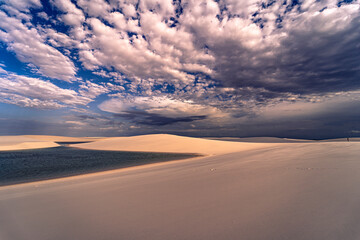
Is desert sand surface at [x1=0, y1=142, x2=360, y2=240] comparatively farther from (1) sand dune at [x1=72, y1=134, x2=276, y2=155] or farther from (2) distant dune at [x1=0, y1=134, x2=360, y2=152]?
(1) sand dune at [x1=72, y1=134, x2=276, y2=155]

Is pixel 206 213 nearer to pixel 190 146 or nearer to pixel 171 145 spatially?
pixel 190 146

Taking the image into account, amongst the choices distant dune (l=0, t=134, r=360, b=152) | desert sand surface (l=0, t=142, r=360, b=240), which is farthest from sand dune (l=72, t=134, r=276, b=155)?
desert sand surface (l=0, t=142, r=360, b=240)

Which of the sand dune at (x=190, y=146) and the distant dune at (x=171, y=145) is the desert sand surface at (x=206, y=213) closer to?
the distant dune at (x=171, y=145)

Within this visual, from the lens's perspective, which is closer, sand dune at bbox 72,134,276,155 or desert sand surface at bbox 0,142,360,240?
desert sand surface at bbox 0,142,360,240

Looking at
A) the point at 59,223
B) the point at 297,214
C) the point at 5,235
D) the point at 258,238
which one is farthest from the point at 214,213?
the point at 5,235

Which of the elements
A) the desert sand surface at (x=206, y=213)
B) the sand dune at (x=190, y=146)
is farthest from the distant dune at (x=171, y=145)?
the desert sand surface at (x=206, y=213)

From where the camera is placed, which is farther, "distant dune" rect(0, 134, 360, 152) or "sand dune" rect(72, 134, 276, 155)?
"distant dune" rect(0, 134, 360, 152)

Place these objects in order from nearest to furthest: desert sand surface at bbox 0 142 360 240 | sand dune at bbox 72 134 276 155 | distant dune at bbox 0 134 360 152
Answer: desert sand surface at bbox 0 142 360 240 < sand dune at bbox 72 134 276 155 < distant dune at bbox 0 134 360 152

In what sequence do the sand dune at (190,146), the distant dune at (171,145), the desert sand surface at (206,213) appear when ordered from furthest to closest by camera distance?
the distant dune at (171,145) → the sand dune at (190,146) → the desert sand surface at (206,213)

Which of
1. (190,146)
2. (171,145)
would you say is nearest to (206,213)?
(190,146)

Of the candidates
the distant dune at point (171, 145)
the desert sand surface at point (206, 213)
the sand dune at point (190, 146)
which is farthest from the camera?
the distant dune at point (171, 145)

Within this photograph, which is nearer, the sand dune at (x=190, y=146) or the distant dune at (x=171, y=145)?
the sand dune at (x=190, y=146)

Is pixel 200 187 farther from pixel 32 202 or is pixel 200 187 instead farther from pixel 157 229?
pixel 32 202

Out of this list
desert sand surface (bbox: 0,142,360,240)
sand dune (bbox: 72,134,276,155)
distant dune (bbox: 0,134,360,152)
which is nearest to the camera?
desert sand surface (bbox: 0,142,360,240)
